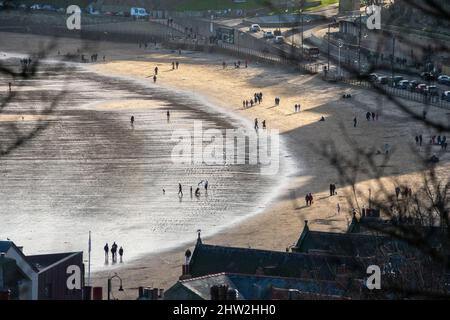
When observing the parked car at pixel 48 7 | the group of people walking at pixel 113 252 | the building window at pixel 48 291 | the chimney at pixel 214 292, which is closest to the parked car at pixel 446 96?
the group of people walking at pixel 113 252

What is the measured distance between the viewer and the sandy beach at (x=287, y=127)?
120 ft

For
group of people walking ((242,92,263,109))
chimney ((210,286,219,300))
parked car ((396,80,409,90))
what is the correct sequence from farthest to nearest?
group of people walking ((242,92,263,109)), parked car ((396,80,409,90)), chimney ((210,286,219,300))

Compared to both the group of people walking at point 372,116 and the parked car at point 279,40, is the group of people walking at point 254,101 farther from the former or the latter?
the parked car at point 279,40

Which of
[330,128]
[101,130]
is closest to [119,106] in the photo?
[101,130]

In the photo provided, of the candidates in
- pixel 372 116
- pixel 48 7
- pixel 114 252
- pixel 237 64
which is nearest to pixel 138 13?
pixel 48 7

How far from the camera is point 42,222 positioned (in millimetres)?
41062

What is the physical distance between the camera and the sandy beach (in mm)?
36719

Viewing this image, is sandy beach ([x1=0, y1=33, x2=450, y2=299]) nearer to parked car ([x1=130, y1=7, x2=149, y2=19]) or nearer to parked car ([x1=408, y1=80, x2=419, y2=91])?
parked car ([x1=408, y1=80, x2=419, y2=91])

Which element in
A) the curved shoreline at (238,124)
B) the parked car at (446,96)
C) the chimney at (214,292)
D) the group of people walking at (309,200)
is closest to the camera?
the chimney at (214,292)

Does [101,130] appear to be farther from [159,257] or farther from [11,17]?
[11,17]

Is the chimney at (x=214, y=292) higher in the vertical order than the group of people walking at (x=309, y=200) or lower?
higher

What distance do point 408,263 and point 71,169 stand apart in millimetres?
32854

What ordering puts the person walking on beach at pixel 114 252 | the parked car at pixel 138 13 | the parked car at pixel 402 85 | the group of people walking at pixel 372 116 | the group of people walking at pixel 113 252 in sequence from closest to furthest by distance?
the group of people walking at pixel 113 252
the person walking on beach at pixel 114 252
the group of people walking at pixel 372 116
the parked car at pixel 402 85
the parked car at pixel 138 13

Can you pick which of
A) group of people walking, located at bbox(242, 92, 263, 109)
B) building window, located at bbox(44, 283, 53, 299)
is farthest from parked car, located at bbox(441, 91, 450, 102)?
building window, located at bbox(44, 283, 53, 299)
